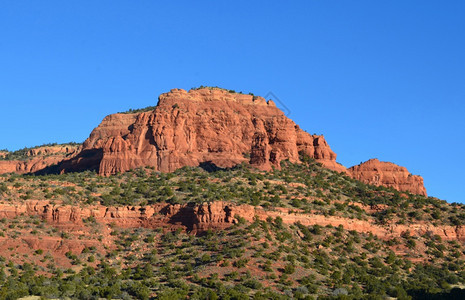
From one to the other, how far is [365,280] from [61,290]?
100 ft

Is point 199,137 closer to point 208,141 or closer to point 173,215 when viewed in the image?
point 208,141

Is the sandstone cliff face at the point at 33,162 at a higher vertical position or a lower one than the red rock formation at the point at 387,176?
higher

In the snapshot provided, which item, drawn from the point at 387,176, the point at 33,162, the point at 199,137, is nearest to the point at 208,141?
the point at 199,137

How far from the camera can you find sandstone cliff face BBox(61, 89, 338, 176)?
104 metres

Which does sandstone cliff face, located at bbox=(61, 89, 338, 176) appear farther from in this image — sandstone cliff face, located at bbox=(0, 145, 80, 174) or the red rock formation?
sandstone cliff face, located at bbox=(0, 145, 80, 174)

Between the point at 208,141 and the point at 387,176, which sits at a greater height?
the point at 208,141

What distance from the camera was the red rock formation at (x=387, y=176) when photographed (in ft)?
378

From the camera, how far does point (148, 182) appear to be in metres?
98.6

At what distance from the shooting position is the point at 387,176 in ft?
381

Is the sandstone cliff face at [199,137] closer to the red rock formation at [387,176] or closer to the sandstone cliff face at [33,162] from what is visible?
the red rock formation at [387,176]

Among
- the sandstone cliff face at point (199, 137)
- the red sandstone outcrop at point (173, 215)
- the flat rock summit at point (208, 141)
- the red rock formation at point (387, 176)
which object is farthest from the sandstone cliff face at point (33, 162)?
the red rock formation at point (387, 176)

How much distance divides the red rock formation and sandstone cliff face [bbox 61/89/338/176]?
149 inches

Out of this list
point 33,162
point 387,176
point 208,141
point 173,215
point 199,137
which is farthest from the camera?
point 33,162

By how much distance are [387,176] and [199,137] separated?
2861cm
